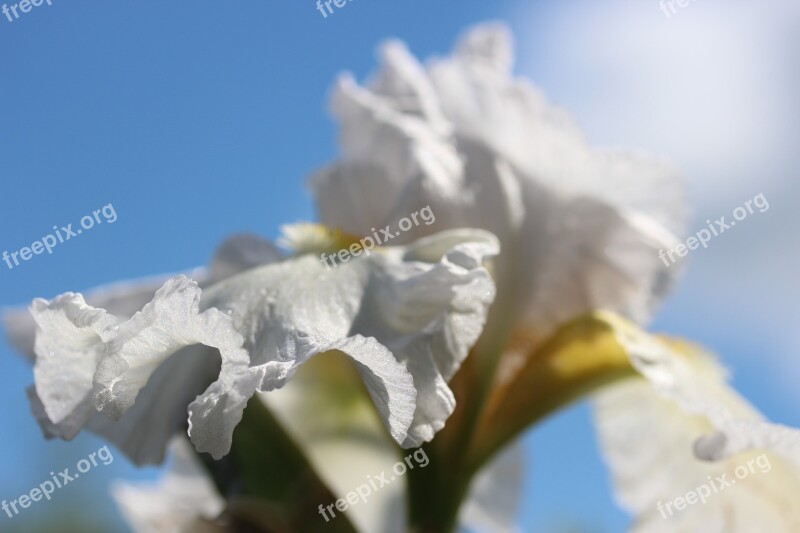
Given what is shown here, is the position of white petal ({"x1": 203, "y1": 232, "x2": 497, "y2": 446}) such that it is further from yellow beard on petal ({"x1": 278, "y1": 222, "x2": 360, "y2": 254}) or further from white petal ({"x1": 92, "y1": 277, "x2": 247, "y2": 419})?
yellow beard on petal ({"x1": 278, "y1": 222, "x2": 360, "y2": 254})

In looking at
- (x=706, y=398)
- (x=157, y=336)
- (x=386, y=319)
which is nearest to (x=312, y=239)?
(x=386, y=319)

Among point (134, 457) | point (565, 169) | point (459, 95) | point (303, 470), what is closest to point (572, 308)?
point (565, 169)

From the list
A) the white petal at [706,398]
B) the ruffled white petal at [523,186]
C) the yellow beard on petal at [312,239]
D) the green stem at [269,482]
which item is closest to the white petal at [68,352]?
the green stem at [269,482]

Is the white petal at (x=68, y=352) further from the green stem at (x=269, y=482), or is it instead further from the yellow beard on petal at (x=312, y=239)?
the yellow beard on petal at (x=312, y=239)

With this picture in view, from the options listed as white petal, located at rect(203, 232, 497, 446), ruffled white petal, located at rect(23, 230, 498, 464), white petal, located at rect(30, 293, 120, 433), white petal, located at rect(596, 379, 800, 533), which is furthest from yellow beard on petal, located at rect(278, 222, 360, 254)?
white petal, located at rect(596, 379, 800, 533)

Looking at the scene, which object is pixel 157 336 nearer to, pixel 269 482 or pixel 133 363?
pixel 133 363
